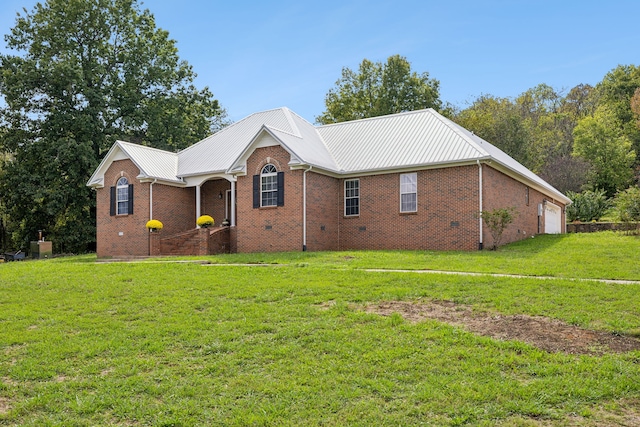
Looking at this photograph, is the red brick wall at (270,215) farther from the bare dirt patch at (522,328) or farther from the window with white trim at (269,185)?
the bare dirt patch at (522,328)

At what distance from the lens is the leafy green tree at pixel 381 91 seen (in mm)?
41750

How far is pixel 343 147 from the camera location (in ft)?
78.5

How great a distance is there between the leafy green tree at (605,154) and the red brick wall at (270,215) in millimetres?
30246

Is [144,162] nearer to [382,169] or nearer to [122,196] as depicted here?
[122,196]

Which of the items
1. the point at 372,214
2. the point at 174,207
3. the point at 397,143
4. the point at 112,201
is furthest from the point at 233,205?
the point at 397,143

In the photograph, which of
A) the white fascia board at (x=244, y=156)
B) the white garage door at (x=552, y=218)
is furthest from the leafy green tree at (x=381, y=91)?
the white fascia board at (x=244, y=156)

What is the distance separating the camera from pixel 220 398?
5.57 meters

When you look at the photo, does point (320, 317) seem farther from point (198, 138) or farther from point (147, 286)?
point (198, 138)

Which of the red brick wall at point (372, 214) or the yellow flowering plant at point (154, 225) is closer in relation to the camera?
the red brick wall at point (372, 214)

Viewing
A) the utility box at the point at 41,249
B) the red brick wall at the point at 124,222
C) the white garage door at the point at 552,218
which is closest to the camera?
the red brick wall at the point at 124,222

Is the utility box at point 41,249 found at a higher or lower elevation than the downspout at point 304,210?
lower

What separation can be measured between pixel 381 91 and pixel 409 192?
23.3 m

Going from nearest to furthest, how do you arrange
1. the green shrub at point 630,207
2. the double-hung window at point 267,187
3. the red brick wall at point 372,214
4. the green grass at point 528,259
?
the green grass at point 528,259 → the red brick wall at point 372,214 → the double-hung window at point 267,187 → the green shrub at point 630,207

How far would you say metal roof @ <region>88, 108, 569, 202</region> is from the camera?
2047cm
